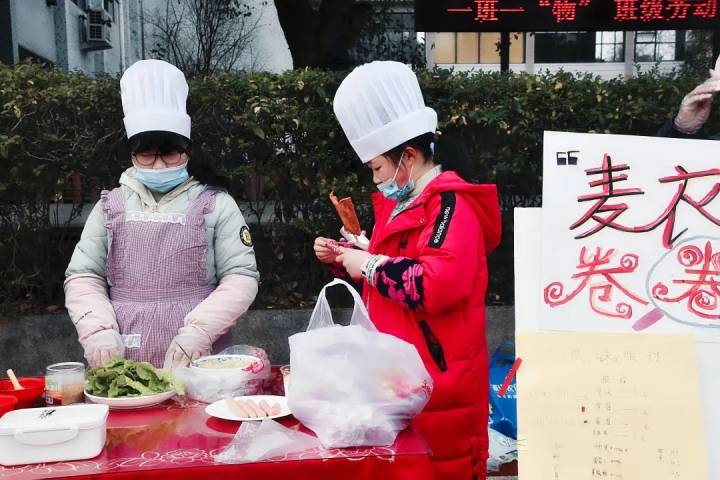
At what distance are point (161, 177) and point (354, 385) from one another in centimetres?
126

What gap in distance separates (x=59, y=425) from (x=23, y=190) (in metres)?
3.15

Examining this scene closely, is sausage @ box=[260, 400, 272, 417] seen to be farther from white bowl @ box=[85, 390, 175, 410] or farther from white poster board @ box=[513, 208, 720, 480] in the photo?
white poster board @ box=[513, 208, 720, 480]

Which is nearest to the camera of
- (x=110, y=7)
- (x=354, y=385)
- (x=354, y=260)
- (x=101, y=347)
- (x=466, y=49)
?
(x=354, y=385)

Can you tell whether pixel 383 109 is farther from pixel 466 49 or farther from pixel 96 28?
pixel 466 49

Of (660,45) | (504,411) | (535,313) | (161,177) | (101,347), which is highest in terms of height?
(660,45)

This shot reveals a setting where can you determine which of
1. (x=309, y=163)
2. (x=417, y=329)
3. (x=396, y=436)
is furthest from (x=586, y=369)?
(x=309, y=163)

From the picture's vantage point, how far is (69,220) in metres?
4.54

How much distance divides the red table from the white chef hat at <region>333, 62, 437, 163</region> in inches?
37.5

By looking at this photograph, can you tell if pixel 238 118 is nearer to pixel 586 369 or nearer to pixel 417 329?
pixel 417 329

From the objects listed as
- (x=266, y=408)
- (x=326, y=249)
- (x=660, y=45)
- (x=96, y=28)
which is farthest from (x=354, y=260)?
(x=660, y=45)

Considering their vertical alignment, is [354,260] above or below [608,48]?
below

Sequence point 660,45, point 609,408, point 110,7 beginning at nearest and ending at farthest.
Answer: point 609,408, point 110,7, point 660,45

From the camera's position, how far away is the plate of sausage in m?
1.93

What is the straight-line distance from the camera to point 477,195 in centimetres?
218
